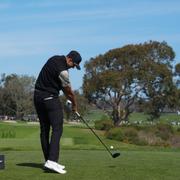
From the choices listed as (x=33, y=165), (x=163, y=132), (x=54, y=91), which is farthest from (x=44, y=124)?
(x=163, y=132)

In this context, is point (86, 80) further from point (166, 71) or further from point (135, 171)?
point (135, 171)

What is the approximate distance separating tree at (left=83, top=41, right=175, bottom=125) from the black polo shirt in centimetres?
7033

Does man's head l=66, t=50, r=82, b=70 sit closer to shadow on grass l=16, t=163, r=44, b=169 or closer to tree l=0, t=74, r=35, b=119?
shadow on grass l=16, t=163, r=44, b=169

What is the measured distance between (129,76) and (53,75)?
72.3 metres

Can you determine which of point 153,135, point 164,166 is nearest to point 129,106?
point 153,135

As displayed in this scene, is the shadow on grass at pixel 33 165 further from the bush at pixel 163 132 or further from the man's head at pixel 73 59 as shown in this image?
the bush at pixel 163 132

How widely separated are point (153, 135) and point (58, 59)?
3924 cm

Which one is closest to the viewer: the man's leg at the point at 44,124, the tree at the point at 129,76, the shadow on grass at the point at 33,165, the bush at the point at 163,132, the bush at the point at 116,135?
the man's leg at the point at 44,124

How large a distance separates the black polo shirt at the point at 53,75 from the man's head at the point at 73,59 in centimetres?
7

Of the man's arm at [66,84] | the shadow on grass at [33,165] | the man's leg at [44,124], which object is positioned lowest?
the shadow on grass at [33,165]

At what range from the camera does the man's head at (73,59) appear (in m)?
9.48

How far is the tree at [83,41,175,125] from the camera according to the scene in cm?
8188

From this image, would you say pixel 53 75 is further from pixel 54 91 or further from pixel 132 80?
pixel 132 80

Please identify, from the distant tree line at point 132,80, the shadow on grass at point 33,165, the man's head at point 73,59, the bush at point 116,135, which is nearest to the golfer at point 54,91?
the man's head at point 73,59
